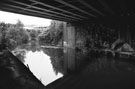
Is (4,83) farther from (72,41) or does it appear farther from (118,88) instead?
(72,41)

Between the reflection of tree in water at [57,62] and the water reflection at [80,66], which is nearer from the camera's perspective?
the water reflection at [80,66]

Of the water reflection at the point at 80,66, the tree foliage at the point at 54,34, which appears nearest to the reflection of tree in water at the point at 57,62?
the water reflection at the point at 80,66

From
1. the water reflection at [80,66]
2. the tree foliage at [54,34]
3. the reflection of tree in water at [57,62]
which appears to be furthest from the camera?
the tree foliage at [54,34]

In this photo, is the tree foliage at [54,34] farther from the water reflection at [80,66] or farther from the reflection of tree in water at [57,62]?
the water reflection at [80,66]

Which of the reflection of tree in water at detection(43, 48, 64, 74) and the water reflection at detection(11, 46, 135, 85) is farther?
the reflection of tree in water at detection(43, 48, 64, 74)

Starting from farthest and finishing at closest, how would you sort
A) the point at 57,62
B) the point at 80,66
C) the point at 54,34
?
1. the point at 54,34
2. the point at 57,62
3. the point at 80,66

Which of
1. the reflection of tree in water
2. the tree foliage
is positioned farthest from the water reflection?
the tree foliage

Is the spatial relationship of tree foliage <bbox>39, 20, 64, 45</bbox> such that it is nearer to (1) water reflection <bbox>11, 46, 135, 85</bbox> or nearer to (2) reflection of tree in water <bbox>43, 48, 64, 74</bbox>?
(2) reflection of tree in water <bbox>43, 48, 64, 74</bbox>

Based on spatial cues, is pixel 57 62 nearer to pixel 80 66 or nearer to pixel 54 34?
pixel 80 66

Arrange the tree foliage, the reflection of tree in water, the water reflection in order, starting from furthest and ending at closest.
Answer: the tree foliage < the reflection of tree in water < the water reflection

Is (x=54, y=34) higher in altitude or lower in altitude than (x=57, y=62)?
higher

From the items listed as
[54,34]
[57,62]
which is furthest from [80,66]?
[54,34]

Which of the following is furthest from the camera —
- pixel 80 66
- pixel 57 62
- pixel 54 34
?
pixel 54 34

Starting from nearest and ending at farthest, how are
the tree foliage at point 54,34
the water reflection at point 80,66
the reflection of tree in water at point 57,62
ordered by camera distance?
the water reflection at point 80,66
the reflection of tree in water at point 57,62
the tree foliage at point 54,34
